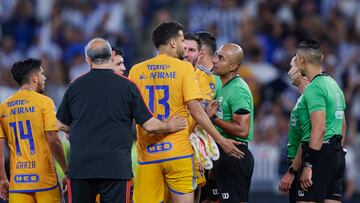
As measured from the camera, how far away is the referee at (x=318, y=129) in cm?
997

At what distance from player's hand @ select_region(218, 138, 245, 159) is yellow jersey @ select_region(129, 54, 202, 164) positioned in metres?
0.42

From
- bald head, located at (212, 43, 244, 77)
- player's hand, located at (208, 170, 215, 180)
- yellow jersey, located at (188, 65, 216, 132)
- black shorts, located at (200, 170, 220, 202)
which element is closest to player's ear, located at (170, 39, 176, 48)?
yellow jersey, located at (188, 65, 216, 132)

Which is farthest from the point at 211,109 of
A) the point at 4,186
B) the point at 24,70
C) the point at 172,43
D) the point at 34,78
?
the point at 4,186

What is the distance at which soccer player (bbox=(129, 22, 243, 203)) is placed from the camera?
9.90m

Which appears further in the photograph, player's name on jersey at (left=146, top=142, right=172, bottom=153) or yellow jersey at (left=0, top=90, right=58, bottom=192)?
yellow jersey at (left=0, top=90, right=58, bottom=192)

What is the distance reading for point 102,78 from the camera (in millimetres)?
9469

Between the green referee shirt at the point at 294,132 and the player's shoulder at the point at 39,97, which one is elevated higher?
the player's shoulder at the point at 39,97

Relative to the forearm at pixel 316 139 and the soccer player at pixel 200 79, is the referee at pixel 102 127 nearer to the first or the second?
the soccer player at pixel 200 79

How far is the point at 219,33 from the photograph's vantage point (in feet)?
61.5

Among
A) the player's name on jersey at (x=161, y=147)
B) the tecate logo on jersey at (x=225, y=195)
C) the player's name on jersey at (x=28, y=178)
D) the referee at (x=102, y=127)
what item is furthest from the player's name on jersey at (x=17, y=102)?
the tecate logo on jersey at (x=225, y=195)

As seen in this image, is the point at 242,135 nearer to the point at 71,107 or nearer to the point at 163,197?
the point at 163,197

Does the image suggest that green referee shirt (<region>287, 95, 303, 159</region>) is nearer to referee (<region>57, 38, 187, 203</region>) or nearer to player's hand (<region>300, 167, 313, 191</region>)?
player's hand (<region>300, 167, 313, 191</region>)

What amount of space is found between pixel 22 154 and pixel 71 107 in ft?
3.63

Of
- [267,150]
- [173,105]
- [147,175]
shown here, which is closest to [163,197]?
[147,175]
